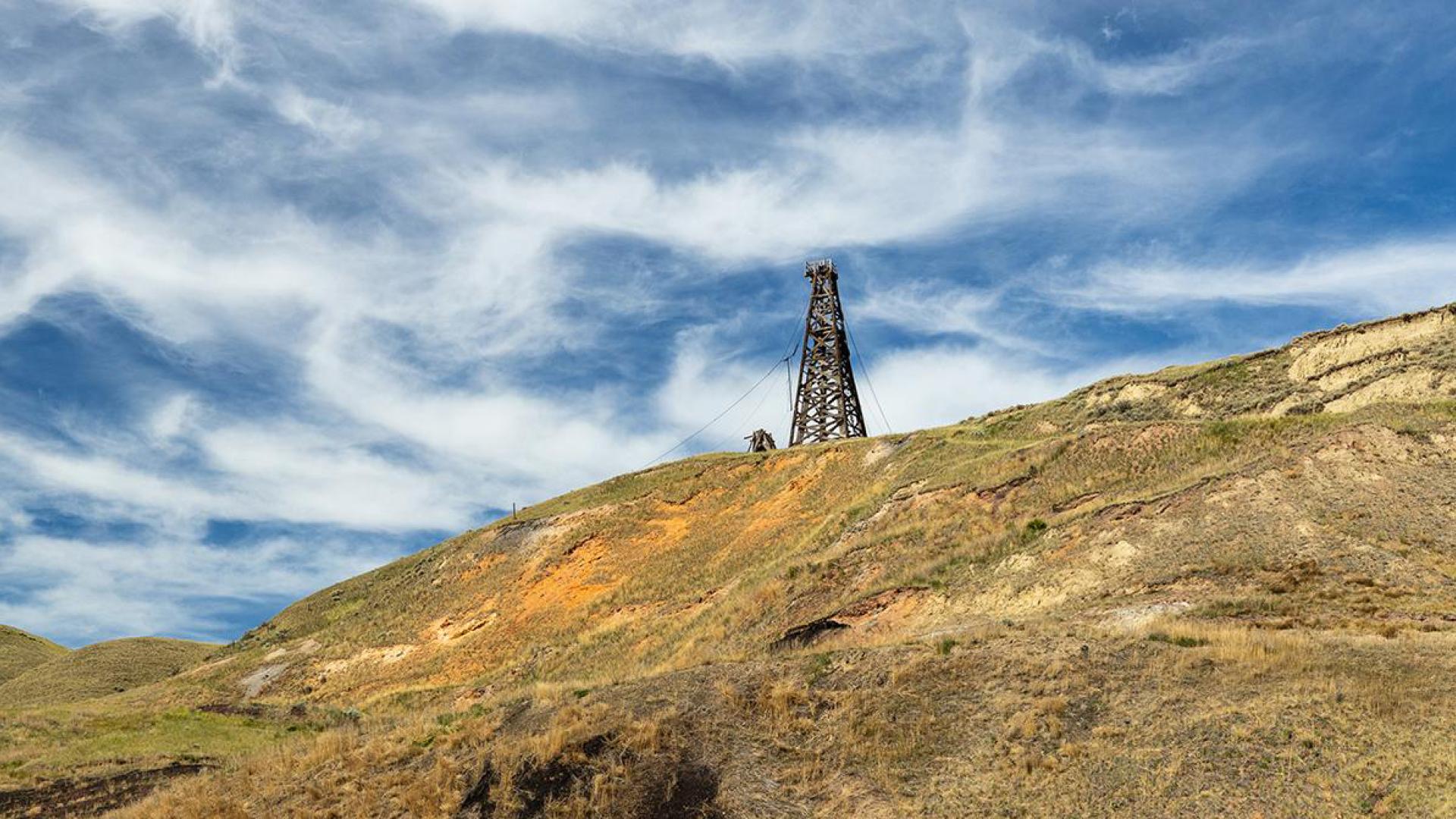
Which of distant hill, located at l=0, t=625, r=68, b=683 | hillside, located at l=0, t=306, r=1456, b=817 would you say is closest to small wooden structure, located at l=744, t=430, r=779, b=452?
hillside, located at l=0, t=306, r=1456, b=817

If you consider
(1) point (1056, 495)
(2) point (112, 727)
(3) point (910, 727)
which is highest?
(1) point (1056, 495)

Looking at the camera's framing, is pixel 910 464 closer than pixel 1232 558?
No

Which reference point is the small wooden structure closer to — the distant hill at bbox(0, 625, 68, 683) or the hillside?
the hillside

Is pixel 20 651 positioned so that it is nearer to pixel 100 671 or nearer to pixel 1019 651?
pixel 100 671

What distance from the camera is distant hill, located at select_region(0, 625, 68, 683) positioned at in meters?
65.5

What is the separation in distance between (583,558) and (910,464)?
16.4 m

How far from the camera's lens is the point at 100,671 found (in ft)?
184

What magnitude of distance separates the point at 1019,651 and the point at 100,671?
187 ft

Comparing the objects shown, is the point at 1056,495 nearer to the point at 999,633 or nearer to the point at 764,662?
the point at 999,633

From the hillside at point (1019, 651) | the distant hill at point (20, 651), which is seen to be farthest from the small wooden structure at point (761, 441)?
the distant hill at point (20, 651)

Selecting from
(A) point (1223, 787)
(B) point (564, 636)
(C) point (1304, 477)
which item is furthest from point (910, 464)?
(A) point (1223, 787)

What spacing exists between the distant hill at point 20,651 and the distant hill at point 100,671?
1.07 m

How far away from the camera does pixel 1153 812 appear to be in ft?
41.1

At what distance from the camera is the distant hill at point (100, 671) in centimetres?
5197
